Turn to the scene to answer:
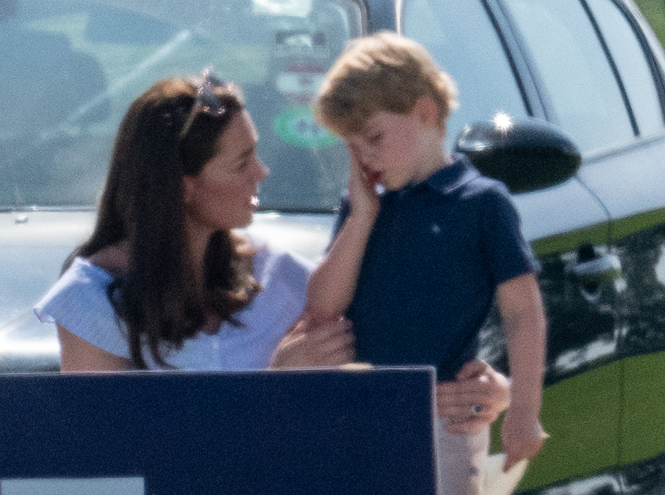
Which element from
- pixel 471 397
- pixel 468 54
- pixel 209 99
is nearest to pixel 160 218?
pixel 209 99

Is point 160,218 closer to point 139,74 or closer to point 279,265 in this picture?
point 279,265

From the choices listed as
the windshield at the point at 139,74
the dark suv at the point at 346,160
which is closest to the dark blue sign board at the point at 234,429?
the dark suv at the point at 346,160

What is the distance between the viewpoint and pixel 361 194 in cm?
212

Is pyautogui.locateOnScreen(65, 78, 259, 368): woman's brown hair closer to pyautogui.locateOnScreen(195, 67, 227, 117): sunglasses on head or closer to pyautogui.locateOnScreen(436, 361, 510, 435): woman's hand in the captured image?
pyautogui.locateOnScreen(195, 67, 227, 117): sunglasses on head

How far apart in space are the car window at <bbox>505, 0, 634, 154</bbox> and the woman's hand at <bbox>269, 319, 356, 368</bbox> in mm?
1840

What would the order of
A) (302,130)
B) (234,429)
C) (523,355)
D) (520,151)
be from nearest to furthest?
(234,429)
(523,355)
(520,151)
(302,130)

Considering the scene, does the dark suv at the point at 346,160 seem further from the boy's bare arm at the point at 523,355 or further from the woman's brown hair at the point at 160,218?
the boy's bare arm at the point at 523,355

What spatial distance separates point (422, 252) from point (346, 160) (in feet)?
2.99

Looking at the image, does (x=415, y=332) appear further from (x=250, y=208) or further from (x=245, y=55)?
(x=245, y=55)

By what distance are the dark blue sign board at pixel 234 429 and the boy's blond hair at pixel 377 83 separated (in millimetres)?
810

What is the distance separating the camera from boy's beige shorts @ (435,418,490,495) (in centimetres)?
212

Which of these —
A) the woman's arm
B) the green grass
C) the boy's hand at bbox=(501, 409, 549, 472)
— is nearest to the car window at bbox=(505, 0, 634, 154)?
the boy's hand at bbox=(501, 409, 549, 472)

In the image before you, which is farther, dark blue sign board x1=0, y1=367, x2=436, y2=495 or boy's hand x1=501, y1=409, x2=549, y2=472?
boy's hand x1=501, y1=409, x2=549, y2=472

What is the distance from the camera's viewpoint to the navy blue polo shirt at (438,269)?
6.77ft
